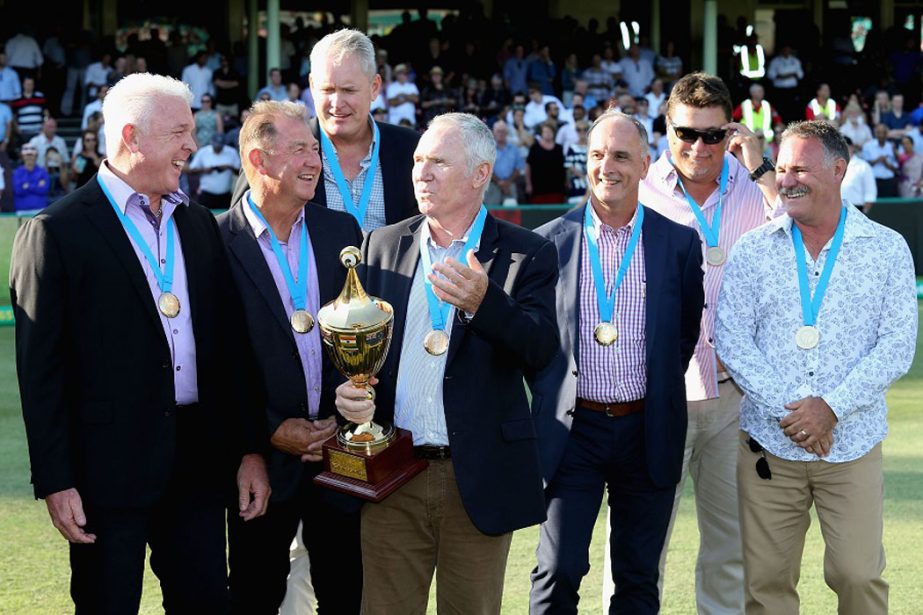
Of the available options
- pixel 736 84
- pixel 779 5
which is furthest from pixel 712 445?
pixel 779 5

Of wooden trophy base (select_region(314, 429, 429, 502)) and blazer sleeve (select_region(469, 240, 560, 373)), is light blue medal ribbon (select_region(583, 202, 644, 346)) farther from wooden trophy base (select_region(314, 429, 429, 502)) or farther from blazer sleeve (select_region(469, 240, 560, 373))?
wooden trophy base (select_region(314, 429, 429, 502))

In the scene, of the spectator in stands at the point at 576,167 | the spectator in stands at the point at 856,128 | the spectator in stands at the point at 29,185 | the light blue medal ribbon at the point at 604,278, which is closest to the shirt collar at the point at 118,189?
the light blue medal ribbon at the point at 604,278

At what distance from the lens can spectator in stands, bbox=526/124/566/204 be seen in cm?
1973

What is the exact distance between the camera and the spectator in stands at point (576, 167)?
1986cm

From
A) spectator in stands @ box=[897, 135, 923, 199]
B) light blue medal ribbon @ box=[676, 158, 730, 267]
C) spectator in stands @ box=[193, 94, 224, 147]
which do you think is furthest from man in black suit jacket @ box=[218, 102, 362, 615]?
spectator in stands @ box=[897, 135, 923, 199]

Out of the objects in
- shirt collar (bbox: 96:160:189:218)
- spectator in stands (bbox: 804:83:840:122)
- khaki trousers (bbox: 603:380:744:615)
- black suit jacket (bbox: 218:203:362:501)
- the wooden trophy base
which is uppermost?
spectator in stands (bbox: 804:83:840:122)

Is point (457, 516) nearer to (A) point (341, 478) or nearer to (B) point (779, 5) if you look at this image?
(A) point (341, 478)

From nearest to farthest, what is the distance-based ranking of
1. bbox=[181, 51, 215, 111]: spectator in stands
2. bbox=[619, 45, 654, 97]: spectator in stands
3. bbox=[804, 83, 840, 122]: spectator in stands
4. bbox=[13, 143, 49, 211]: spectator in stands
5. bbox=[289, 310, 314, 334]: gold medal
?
bbox=[289, 310, 314, 334]: gold medal
bbox=[13, 143, 49, 211]: spectator in stands
bbox=[181, 51, 215, 111]: spectator in stands
bbox=[804, 83, 840, 122]: spectator in stands
bbox=[619, 45, 654, 97]: spectator in stands

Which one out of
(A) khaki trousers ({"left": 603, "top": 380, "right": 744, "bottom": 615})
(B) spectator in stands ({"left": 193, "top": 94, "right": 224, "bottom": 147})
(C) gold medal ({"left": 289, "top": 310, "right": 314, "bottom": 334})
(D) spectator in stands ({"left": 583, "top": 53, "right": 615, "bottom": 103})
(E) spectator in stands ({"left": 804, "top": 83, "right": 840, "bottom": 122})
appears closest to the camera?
(C) gold medal ({"left": 289, "top": 310, "right": 314, "bottom": 334})

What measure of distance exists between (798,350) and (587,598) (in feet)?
5.74

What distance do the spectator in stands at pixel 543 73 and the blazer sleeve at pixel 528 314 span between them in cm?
1971

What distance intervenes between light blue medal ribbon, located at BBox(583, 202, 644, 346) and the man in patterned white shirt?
378 mm

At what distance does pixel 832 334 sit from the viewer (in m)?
4.66

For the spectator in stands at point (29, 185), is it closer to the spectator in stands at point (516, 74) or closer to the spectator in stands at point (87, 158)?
the spectator in stands at point (87, 158)
